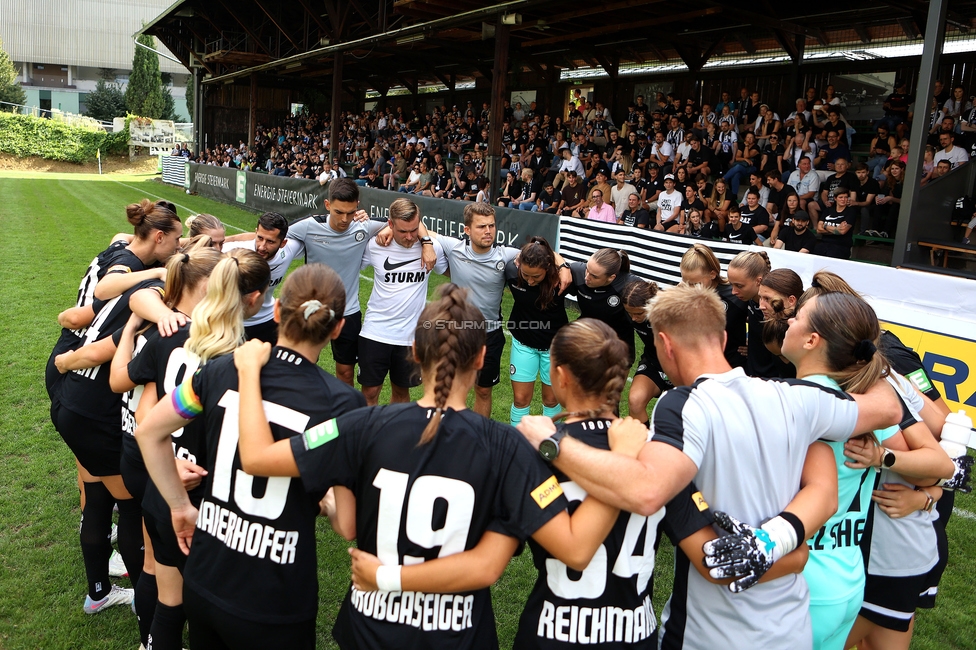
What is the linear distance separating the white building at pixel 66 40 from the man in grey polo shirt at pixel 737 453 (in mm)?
80599

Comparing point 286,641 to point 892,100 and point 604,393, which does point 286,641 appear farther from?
point 892,100

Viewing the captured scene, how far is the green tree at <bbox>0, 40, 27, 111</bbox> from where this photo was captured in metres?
62.4

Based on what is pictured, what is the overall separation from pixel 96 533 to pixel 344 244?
3.16 metres

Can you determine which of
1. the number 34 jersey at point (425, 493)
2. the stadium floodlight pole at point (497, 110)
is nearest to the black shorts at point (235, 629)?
the number 34 jersey at point (425, 493)

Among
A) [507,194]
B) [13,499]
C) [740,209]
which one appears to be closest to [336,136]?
[507,194]

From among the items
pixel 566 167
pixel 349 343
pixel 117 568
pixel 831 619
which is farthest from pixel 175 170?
pixel 831 619

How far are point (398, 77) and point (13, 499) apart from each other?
31.9 metres

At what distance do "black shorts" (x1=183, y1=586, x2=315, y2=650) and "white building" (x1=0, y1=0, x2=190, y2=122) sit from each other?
3155 inches

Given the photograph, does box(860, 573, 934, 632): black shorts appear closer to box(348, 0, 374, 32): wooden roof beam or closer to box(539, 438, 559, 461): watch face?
box(539, 438, 559, 461): watch face

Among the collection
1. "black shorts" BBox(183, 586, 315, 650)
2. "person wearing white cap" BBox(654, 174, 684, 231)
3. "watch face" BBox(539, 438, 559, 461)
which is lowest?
"black shorts" BBox(183, 586, 315, 650)

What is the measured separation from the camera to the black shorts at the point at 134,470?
10.2ft

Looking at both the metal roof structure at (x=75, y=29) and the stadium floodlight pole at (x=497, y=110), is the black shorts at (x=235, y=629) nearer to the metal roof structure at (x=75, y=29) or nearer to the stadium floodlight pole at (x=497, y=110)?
the stadium floodlight pole at (x=497, y=110)

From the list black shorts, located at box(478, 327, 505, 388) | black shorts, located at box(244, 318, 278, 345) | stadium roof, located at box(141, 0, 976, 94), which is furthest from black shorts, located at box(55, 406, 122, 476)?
stadium roof, located at box(141, 0, 976, 94)

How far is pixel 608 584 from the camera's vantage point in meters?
2.23
